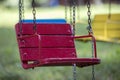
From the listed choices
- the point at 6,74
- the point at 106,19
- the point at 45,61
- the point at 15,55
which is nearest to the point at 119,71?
the point at 106,19

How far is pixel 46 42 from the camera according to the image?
22.5 ft

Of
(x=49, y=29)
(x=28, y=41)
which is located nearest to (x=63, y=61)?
(x=28, y=41)

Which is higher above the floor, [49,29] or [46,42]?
[49,29]

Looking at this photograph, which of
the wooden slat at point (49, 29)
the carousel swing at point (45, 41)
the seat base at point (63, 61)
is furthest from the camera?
the wooden slat at point (49, 29)

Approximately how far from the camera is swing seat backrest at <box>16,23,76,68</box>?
6625 millimetres

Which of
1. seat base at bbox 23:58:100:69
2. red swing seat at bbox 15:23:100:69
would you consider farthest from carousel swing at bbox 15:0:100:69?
seat base at bbox 23:58:100:69

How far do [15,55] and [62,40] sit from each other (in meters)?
4.16

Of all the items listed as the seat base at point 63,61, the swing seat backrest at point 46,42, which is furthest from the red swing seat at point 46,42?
the seat base at point 63,61

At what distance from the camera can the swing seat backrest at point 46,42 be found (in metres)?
6.62

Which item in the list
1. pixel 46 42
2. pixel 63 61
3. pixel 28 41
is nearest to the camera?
pixel 63 61

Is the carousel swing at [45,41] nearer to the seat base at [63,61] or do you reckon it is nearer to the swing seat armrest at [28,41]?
the swing seat armrest at [28,41]

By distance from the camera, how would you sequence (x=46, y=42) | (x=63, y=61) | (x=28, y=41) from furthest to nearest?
(x=46, y=42), (x=28, y=41), (x=63, y=61)

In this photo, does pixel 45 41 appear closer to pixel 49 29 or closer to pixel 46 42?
pixel 46 42

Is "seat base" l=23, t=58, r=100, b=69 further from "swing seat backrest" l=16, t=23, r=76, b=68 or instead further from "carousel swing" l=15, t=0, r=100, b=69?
"swing seat backrest" l=16, t=23, r=76, b=68
